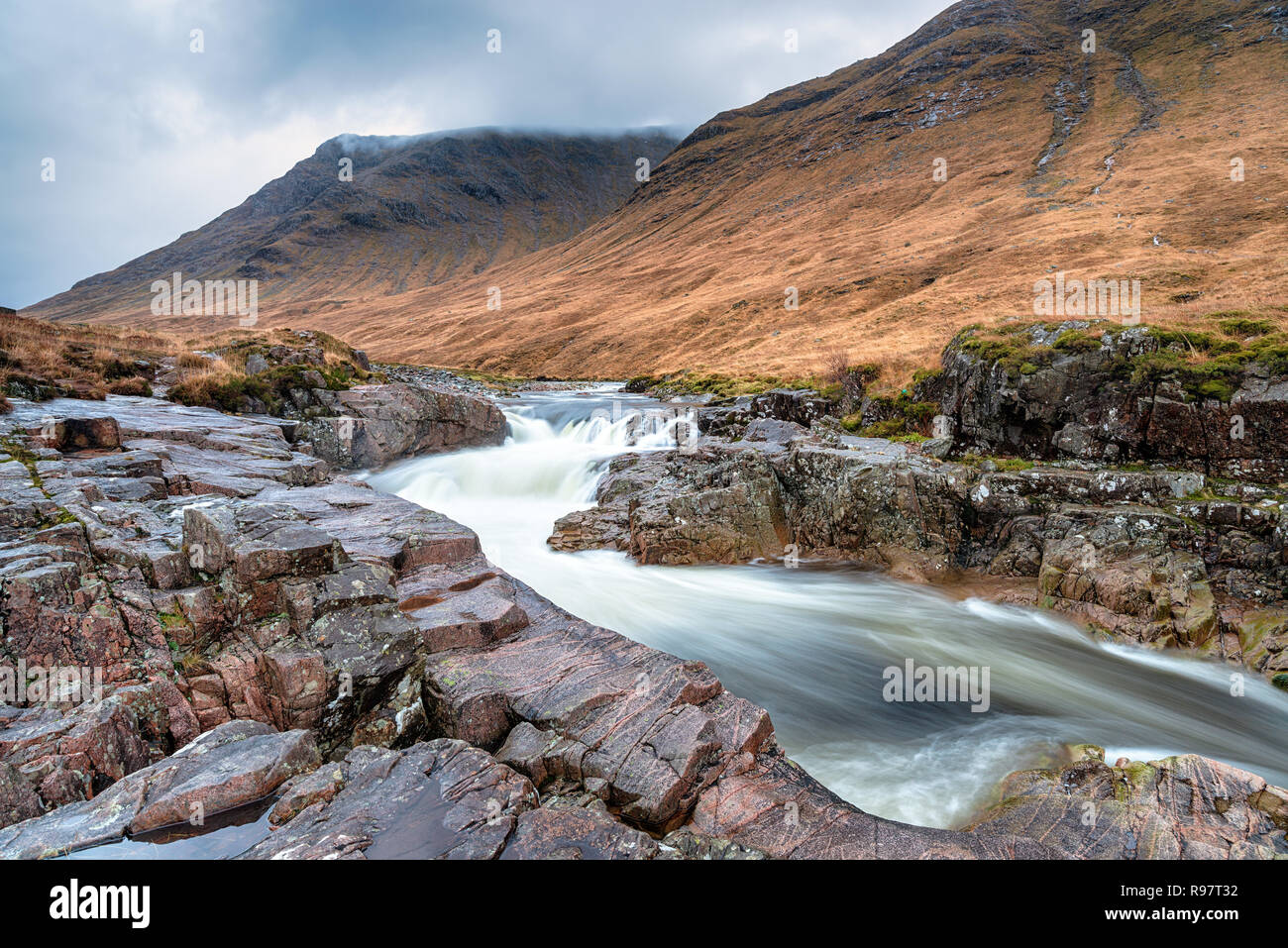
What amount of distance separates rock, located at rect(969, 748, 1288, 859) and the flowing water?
45.3 inches

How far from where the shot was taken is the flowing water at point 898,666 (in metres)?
7.93

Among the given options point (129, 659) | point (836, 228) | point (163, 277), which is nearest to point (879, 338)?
point (129, 659)

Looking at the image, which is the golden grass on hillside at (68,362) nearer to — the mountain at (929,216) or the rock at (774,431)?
the rock at (774,431)

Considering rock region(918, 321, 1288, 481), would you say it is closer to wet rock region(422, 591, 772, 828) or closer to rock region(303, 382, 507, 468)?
wet rock region(422, 591, 772, 828)

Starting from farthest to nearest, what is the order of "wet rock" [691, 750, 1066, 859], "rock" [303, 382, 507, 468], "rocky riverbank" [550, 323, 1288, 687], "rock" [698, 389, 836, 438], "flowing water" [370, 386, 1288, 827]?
"rock" [698, 389, 836, 438] → "rock" [303, 382, 507, 468] → "rocky riverbank" [550, 323, 1288, 687] → "flowing water" [370, 386, 1288, 827] → "wet rock" [691, 750, 1066, 859]

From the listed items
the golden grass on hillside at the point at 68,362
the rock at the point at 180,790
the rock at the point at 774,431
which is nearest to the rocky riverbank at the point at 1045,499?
the rock at the point at 774,431

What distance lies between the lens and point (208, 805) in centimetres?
421

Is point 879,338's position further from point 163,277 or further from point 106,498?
point 163,277

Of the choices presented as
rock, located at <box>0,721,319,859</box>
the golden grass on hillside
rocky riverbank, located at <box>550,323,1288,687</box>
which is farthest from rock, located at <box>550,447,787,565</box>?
the golden grass on hillside

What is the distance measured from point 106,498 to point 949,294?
48.8 m

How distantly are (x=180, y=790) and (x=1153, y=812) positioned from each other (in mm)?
8280

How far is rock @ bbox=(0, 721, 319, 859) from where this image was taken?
12.6 feet

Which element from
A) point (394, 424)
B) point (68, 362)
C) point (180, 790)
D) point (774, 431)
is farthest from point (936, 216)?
point (180, 790)

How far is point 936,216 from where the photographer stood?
68.5 metres
